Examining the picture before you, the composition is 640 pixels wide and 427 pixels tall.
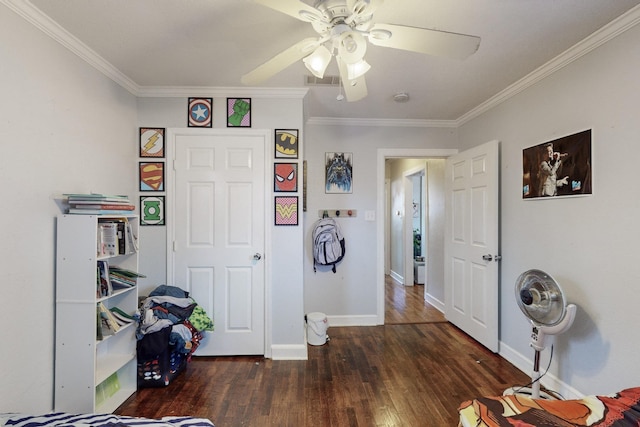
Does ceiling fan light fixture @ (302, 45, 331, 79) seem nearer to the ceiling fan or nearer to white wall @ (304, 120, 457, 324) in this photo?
the ceiling fan

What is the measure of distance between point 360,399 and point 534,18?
8.52ft

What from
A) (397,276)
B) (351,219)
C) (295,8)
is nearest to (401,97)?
(351,219)

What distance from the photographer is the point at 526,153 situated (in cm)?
237

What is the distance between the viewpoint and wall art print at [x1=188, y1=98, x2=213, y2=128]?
259 centimetres

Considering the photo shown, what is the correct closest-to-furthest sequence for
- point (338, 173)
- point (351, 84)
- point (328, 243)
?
point (351, 84) < point (328, 243) < point (338, 173)

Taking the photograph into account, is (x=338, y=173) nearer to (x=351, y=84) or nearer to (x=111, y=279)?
(x=351, y=84)

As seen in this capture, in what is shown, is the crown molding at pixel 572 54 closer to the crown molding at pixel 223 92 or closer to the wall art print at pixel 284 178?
the crown molding at pixel 223 92

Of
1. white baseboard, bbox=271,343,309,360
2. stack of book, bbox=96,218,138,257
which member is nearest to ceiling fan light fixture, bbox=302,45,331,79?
stack of book, bbox=96,218,138,257

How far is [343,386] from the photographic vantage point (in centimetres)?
Answer: 218

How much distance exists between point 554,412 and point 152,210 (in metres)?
2.95

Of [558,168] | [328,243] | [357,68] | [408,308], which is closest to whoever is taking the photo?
[357,68]

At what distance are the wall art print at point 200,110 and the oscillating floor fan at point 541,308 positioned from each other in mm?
2794

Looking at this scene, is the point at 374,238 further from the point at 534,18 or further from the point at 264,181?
the point at 534,18

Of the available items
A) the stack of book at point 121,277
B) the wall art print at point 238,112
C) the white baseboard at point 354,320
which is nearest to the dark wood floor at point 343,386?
the white baseboard at point 354,320
